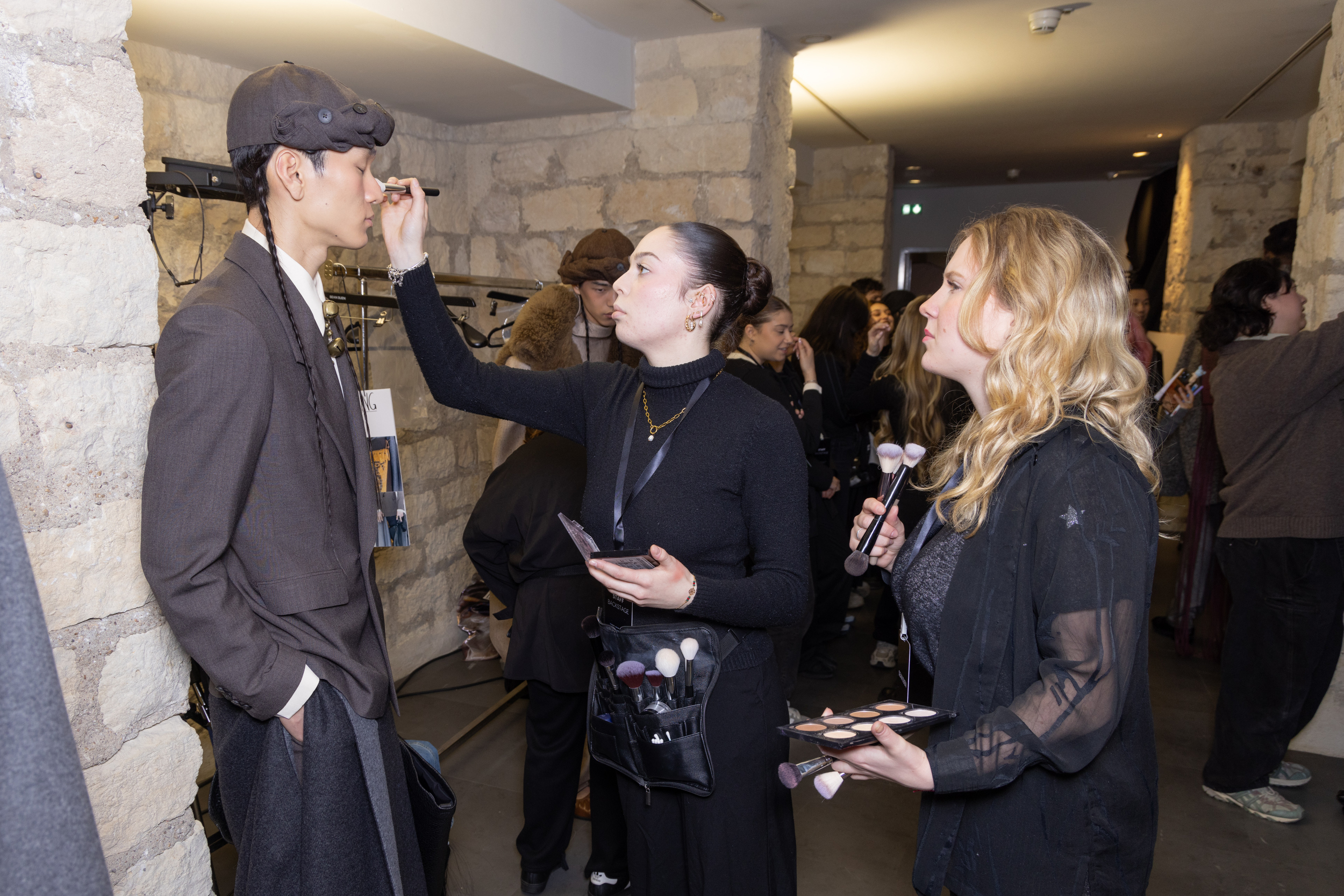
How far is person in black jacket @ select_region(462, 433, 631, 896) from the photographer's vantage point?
227 centimetres

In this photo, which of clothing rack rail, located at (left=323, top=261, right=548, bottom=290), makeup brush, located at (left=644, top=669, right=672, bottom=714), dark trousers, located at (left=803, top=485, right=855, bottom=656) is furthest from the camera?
dark trousers, located at (left=803, top=485, right=855, bottom=656)

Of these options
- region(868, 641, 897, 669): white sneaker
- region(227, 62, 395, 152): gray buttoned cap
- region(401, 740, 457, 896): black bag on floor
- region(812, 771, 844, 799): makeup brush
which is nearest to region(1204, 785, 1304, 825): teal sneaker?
region(868, 641, 897, 669): white sneaker

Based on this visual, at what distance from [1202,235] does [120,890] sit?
23.2 ft

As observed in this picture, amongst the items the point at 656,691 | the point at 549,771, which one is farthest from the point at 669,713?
the point at 549,771

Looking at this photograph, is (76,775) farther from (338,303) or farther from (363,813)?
(338,303)

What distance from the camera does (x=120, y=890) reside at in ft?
4.10

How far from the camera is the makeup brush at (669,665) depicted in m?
1.45

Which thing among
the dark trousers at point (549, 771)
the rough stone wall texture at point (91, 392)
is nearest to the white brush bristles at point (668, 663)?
the rough stone wall texture at point (91, 392)

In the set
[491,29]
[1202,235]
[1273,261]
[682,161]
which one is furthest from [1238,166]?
[491,29]

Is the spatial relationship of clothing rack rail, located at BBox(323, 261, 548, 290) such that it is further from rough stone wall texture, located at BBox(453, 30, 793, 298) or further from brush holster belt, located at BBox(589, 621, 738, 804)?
brush holster belt, located at BBox(589, 621, 738, 804)

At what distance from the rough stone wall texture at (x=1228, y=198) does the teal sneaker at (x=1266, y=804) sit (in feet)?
13.4

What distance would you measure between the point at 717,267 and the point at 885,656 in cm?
278

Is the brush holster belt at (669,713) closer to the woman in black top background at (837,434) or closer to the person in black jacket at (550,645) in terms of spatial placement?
the person in black jacket at (550,645)

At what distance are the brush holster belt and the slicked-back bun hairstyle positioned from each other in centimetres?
60
